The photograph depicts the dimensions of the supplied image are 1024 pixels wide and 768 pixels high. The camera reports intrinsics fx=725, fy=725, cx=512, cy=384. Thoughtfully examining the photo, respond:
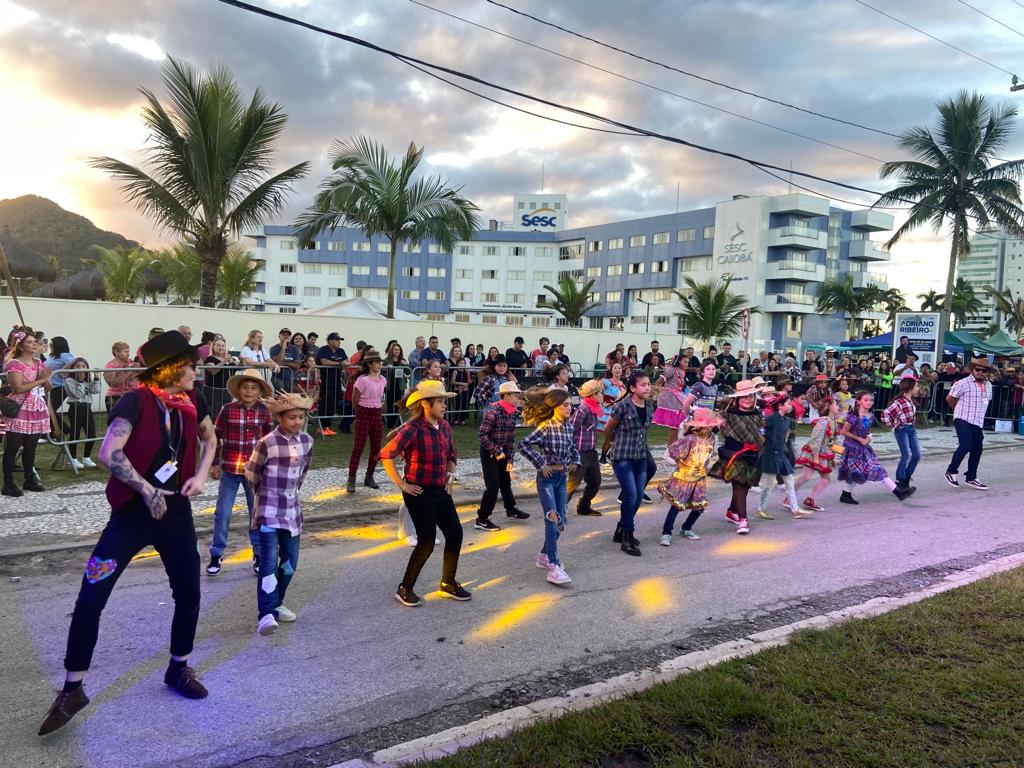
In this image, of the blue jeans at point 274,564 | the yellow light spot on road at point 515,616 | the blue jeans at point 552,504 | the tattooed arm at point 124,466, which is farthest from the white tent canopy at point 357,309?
the tattooed arm at point 124,466

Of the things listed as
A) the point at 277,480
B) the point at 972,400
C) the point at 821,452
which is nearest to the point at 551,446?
the point at 277,480

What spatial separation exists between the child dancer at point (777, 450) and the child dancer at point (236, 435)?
5881mm

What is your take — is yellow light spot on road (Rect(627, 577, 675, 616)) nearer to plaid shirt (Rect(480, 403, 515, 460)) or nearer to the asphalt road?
the asphalt road

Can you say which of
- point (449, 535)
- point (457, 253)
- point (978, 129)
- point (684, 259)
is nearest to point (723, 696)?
point (449, 535)

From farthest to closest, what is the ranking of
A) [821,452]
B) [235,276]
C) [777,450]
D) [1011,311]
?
[1011,311] < [235,276] < [821,452] < [777,450]

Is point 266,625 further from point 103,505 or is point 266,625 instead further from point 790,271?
point 790,271

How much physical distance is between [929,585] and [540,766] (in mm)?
4654

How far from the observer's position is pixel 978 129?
32250 millimetres

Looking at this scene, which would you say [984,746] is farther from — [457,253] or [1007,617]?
[457,253]

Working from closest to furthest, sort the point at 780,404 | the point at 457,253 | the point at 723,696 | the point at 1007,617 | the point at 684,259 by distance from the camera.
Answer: the point at 723,696, the point at 1007,617, the point at 780,404, the point at 684,259, the point at 457,253

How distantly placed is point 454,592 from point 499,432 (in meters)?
2.49

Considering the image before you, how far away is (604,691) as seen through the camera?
4.10 meters

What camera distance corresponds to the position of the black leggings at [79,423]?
1002cm

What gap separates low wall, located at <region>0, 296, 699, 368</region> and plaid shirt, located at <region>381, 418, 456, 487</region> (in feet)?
41.9
